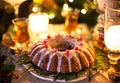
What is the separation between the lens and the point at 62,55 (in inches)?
47.5

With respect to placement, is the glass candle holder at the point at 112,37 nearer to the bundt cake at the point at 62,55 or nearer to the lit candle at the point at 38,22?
the bundt cake at the point at 62,55

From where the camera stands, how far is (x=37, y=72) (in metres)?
1.24

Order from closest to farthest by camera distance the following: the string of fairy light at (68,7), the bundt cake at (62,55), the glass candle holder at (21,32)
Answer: the bundt cake at (62,55) → the glass candle holder at (21,32) → the string of fairy light at (68,7)

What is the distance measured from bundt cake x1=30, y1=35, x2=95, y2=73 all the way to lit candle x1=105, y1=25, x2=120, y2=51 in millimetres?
99

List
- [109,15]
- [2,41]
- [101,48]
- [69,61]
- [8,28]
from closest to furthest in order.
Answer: [69,61], [109,15], [101,48], [2,41], [8,28]

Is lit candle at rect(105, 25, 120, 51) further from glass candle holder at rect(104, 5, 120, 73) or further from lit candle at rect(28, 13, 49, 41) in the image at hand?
lit candle at rect(28, 13, 49, 41)

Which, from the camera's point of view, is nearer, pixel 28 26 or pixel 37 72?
pixel 37 72

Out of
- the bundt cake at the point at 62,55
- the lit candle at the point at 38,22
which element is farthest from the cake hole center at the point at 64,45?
the lit candle at the point at 38,22

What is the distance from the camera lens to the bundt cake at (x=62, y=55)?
121 centimetres

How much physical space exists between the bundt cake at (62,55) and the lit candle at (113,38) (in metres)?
0.10

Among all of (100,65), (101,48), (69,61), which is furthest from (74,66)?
(101,48)

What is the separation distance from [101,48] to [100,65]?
165mm

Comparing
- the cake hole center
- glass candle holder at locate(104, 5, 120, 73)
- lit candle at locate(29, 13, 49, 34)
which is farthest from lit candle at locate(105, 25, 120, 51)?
lit candle at locate(29, 13, 49, 34)

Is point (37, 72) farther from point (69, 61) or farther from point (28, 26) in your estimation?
point (28, 26)
